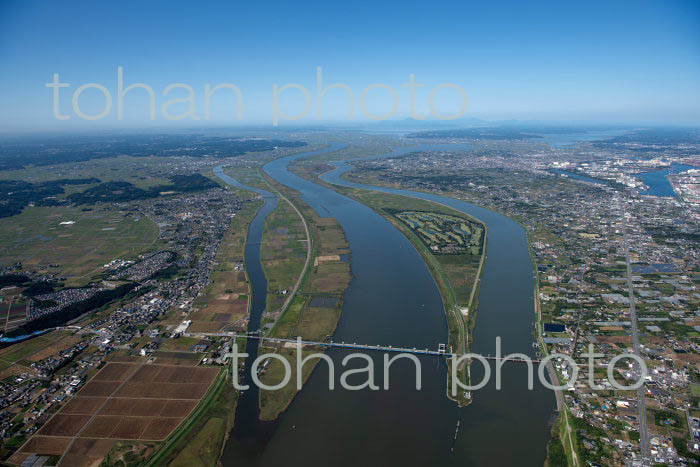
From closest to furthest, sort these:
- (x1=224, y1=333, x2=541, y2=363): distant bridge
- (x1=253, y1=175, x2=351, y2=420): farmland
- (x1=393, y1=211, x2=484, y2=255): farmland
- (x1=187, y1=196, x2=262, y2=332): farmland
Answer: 1. (x1=253, y1=175, x2=351, y2=420): farmland
2. (x1=224, y1=333, x2=541, y2=363): distant bridge
3. (x1=187, y1=196, x2=262, y2=332): farmland
4. (x1=393, y1=211, x2=484, y2=255): farmland

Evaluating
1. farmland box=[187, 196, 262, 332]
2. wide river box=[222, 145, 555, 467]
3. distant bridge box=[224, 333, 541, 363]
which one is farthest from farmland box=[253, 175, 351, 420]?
farmland box=[187, 196, 262, 332]

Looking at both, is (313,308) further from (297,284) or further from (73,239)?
(73,239)

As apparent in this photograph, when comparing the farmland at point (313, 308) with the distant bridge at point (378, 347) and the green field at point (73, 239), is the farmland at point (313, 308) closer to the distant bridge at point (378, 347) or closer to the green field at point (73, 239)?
the distant bridge at point (378, 347)

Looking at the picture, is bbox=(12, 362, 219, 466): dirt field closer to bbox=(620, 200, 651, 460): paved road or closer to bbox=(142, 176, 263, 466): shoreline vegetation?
bbox=(142, 176, 263, 466): shoreline vegetation

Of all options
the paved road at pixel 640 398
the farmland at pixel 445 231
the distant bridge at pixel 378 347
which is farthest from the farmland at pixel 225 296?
the paved road at pixel 640 398

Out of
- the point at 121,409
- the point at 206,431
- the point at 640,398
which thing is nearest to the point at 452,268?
the point at 640,398
